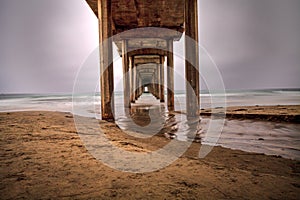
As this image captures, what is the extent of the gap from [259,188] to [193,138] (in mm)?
2334

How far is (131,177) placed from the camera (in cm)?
183

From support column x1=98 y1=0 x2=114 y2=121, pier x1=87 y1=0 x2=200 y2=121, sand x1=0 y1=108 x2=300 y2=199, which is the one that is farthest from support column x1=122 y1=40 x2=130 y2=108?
sand x1=0 y1=108 x2=300 y2=199

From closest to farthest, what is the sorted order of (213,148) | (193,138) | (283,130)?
1. (213,148)
2. (193,138)
3. (283,130)

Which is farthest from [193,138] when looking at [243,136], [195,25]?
[195,25]

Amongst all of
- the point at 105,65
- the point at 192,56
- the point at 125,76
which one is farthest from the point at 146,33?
the point at 105,65

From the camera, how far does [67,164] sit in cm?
209

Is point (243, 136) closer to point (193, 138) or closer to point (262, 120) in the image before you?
point (193, 138)

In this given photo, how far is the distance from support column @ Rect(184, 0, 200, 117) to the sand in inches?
146

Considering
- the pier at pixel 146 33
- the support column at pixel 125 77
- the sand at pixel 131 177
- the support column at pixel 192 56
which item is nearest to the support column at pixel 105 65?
the pier at pixel 146 33

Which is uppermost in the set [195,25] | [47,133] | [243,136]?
[195,25]

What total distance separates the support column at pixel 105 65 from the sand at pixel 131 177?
2973 mm

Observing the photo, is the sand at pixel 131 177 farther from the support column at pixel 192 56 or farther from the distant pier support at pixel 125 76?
the distant pier support at pixel 125 76

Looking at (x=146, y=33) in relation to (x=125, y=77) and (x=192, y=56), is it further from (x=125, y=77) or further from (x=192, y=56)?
(x=192, y=56)

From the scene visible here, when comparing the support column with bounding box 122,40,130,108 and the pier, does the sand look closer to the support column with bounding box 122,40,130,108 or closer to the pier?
the pier
